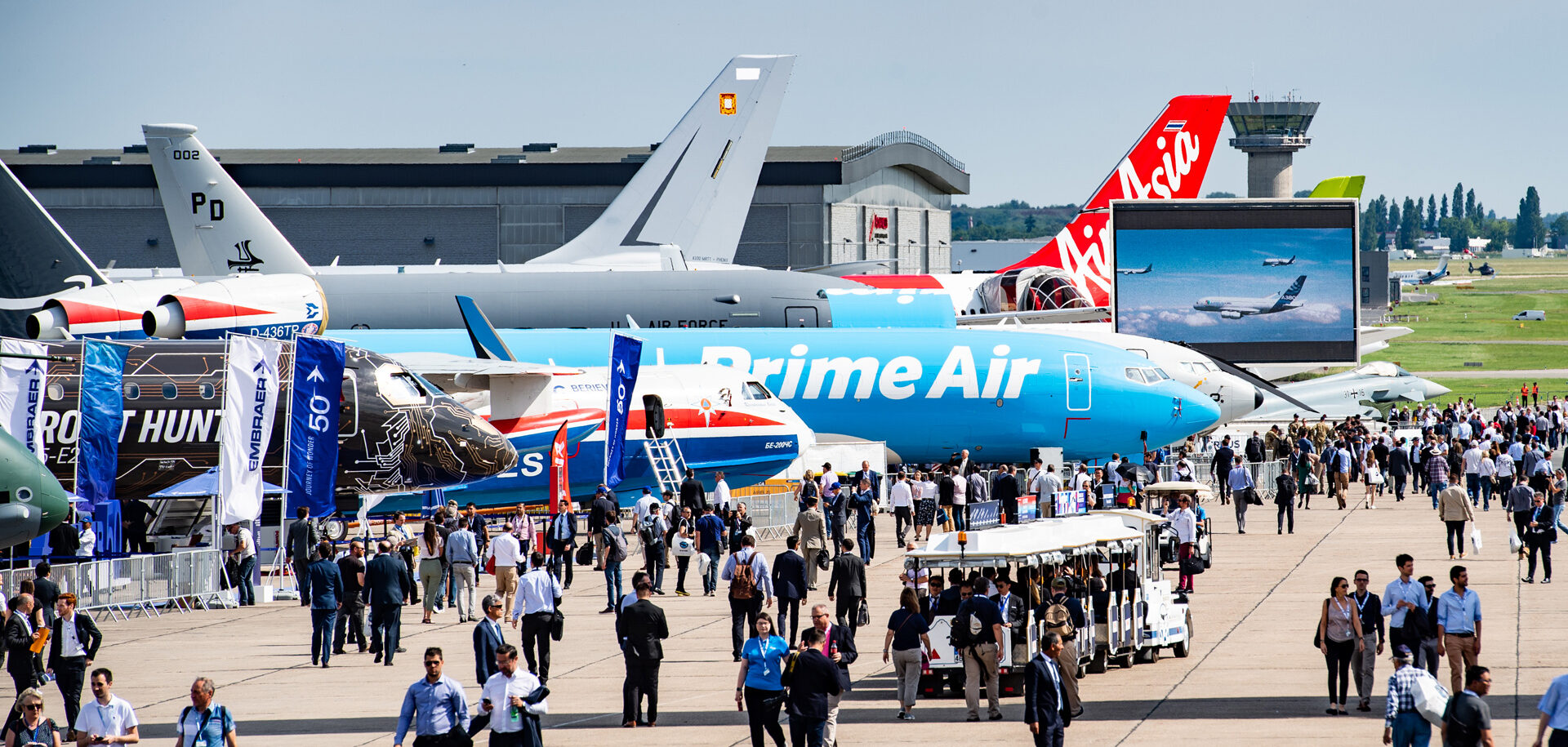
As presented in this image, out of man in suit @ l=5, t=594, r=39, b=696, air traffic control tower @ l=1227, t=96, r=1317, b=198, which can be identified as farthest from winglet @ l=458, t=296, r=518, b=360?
air traffic control tower @ l=1227, t=96, r=1317, b=198

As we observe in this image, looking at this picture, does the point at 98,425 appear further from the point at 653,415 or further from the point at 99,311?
the point at 653,415

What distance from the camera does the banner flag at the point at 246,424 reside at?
945 inches

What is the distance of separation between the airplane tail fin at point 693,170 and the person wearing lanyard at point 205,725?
45.7 metres

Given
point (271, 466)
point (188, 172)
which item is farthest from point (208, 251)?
point (271, 466)

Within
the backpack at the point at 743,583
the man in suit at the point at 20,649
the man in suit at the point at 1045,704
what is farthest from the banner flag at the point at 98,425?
the man in suit at the point at 1045,704

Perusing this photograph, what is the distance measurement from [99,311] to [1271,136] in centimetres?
10230

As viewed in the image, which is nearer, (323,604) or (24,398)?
(323,604)

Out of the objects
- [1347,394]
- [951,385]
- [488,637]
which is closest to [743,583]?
[488,637]

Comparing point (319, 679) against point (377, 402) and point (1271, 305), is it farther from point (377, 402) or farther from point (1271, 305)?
point (1271, 305)

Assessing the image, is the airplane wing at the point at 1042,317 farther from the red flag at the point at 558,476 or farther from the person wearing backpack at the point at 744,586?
the person wearing backpack at the point at 744,586

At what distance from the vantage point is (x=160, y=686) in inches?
685

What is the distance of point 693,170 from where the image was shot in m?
58.7

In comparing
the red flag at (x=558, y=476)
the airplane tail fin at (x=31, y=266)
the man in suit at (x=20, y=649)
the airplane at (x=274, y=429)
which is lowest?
the man in suit at (x=20, y=649)

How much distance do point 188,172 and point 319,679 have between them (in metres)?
31.2
